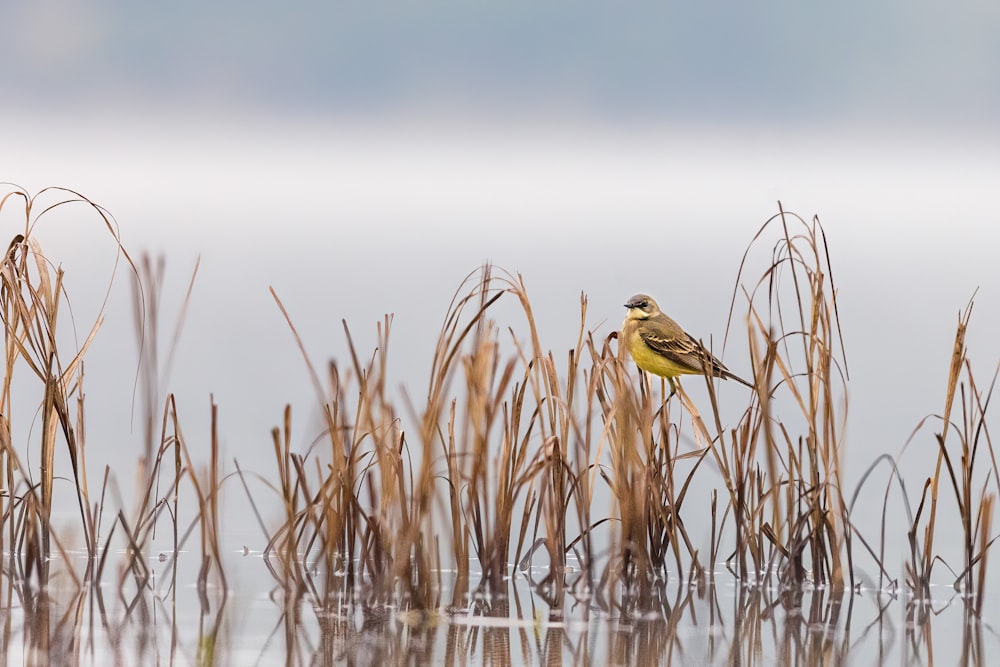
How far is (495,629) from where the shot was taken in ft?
12.8

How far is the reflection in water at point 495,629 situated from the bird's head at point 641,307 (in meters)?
1.56

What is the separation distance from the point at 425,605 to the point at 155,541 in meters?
1.43

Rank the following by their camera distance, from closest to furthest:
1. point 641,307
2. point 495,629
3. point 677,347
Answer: point 495,629 → point 677,347 → point 641,307

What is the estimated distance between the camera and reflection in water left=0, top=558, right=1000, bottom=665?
142 inches

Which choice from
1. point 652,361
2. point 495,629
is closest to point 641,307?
point 652,361

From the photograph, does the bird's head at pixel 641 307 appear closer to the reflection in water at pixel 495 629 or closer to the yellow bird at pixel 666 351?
the yellow bird at pixel 666 351

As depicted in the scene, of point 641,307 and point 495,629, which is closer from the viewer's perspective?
point 495,629

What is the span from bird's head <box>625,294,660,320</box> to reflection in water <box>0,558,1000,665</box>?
156 cm

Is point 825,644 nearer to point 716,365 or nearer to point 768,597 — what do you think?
point 768,597

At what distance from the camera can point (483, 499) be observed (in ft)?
13.8

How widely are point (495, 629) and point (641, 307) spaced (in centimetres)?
218

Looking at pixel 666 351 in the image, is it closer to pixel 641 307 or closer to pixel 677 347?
pixel 677 347

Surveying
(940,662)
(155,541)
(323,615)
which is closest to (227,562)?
(155,541)

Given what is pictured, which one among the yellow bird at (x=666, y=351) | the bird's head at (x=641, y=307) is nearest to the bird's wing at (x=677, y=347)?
the yellow bird at (x=666, y=351)
